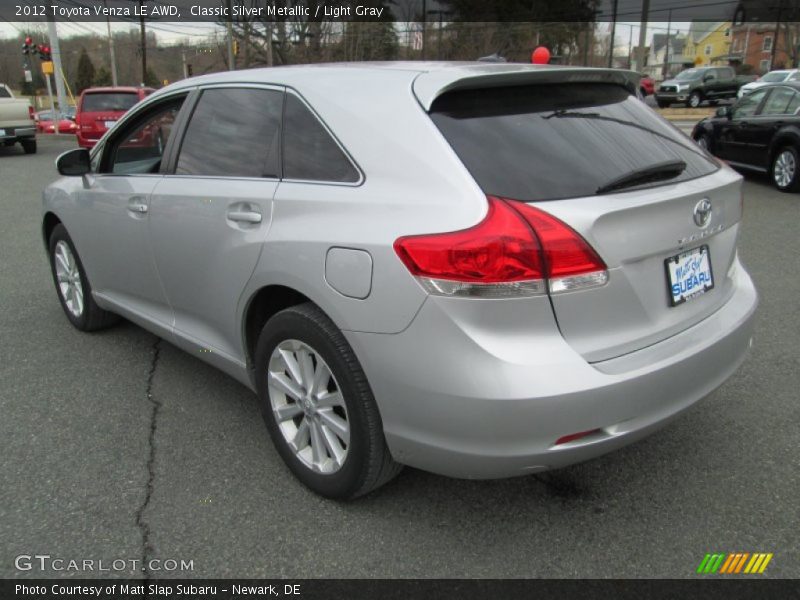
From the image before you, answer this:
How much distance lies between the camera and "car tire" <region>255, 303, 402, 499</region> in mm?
2307

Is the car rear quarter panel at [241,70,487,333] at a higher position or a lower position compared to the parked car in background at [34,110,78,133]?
higher

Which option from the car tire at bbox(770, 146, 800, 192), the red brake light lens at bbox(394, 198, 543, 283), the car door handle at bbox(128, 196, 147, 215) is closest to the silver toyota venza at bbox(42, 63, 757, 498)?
the red brake light lens at bbox(394, 198, 543, 283)

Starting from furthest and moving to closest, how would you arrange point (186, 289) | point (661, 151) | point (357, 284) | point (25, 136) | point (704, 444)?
point (25, 136) < point (186, 289) < point (704, 444) < point (661, 151) < point (357, 284)

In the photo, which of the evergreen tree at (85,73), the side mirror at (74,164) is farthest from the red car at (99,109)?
the evergreen tree at (85,73)

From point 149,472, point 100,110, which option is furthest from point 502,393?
point 100,110

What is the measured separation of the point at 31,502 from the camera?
265 cm

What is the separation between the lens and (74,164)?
12.8 feet

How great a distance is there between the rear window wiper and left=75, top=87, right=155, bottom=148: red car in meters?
15.6

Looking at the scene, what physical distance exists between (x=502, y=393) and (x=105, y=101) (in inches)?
669

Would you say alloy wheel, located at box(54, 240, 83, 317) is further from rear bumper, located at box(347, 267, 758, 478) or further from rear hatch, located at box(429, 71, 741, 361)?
rear hatch, located at box(429, 71, 741, 361)

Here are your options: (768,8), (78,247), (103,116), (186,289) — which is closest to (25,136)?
(103,116)

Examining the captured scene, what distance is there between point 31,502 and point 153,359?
1.50 metres

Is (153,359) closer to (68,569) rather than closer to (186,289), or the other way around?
(186,289)

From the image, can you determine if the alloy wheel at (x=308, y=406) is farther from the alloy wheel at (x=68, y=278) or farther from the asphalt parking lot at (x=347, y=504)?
the alloy wheel at (x=68, y=278)
